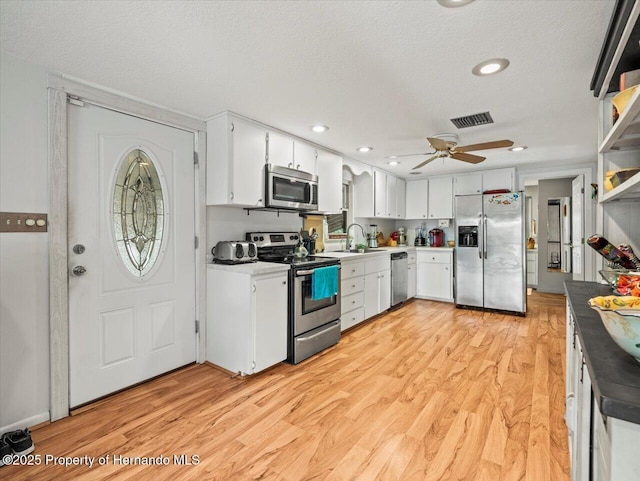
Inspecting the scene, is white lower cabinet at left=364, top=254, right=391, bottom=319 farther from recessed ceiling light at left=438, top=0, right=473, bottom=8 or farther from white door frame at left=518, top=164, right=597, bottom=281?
recessed ceiling light at left=438, top=0, right=473, bottom=8

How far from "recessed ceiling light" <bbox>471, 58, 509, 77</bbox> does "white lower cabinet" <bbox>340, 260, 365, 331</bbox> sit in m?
2.22

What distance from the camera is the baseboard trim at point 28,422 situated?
1.95 metres

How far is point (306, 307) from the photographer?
10.2 feet

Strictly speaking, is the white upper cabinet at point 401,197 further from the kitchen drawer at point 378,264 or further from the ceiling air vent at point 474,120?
the ceiling air vent at point 474,120

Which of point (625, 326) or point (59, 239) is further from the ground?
point (59, 239)

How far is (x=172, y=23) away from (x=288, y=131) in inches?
70.5

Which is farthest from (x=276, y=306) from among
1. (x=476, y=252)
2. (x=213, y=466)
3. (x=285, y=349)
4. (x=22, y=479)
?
(x=476, y=252)

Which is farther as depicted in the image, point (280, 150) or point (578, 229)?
point (578, 229)

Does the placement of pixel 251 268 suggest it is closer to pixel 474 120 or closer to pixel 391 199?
pixel 474 120

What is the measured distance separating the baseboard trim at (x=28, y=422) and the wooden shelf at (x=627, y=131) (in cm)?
343

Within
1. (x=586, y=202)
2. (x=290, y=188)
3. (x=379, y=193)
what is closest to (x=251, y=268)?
(x=290, y=188)

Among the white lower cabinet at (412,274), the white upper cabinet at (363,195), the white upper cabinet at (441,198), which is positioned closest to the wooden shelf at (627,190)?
the white upper cabinet at (363,195)

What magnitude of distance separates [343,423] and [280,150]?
250cm

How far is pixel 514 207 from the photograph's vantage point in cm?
460
